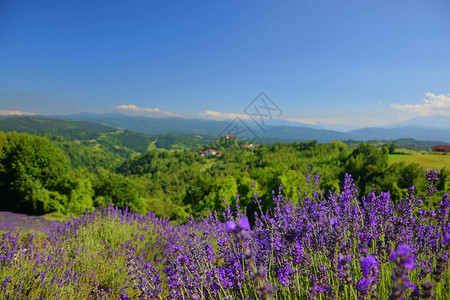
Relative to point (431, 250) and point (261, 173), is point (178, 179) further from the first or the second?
point (431, 250)

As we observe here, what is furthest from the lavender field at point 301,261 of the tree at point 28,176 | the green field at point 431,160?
the green field at point 431,160

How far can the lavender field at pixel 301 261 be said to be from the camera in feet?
4.17

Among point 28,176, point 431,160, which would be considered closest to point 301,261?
point 28,176

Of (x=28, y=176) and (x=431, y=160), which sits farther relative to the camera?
(x=431, y=160)

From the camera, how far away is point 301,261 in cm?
178

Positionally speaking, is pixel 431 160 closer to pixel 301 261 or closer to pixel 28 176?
pixel 301 261

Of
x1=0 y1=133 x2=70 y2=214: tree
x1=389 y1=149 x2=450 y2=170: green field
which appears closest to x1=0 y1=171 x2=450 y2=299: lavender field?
x1=0 y1=133 x2=70 y2=214: tree

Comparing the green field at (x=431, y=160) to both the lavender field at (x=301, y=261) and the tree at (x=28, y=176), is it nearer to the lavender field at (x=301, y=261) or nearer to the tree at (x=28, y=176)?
the lavender field at (x=301, y=261)

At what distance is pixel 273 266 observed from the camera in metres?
2.16

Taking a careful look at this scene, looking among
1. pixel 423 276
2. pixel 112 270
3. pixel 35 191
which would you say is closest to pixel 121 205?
pixel 35 191

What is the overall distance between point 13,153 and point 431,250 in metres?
21.5

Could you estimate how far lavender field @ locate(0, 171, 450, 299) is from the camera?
1.27 metres

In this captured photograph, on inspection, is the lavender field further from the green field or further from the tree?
the green field

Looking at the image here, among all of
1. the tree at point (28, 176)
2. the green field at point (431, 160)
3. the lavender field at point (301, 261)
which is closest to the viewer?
the lavender field at point (301, 261)
